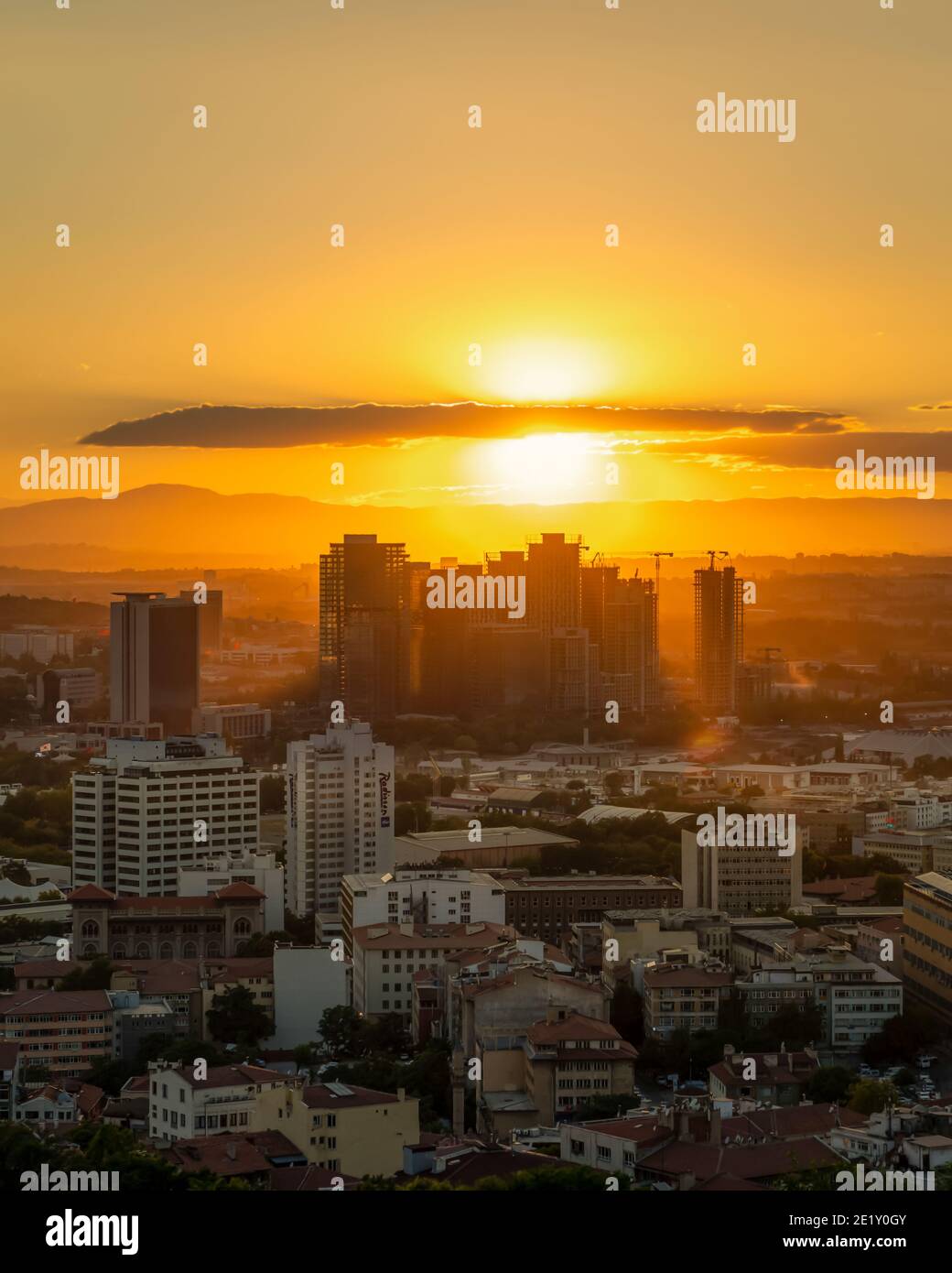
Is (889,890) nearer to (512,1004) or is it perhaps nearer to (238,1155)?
(512,1004)

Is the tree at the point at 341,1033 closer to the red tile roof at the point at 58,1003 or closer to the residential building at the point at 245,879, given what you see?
the red tile roof at the point at 58,1003

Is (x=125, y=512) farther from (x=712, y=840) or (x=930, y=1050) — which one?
(x=930, y=1050)

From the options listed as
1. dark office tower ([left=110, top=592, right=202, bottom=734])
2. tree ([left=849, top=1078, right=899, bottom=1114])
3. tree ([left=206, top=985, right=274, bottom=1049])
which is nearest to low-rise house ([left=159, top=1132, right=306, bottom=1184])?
tree ([left=849, top=1078, right=899, bottom=1114])

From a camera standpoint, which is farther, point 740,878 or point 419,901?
point 740,878

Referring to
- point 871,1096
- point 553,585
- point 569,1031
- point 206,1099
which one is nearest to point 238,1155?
point 206,1099

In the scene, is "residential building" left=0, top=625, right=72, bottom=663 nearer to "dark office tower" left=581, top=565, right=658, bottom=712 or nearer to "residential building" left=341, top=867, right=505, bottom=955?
"dark office tower" left=581, top=565, right=658, bottom=712
